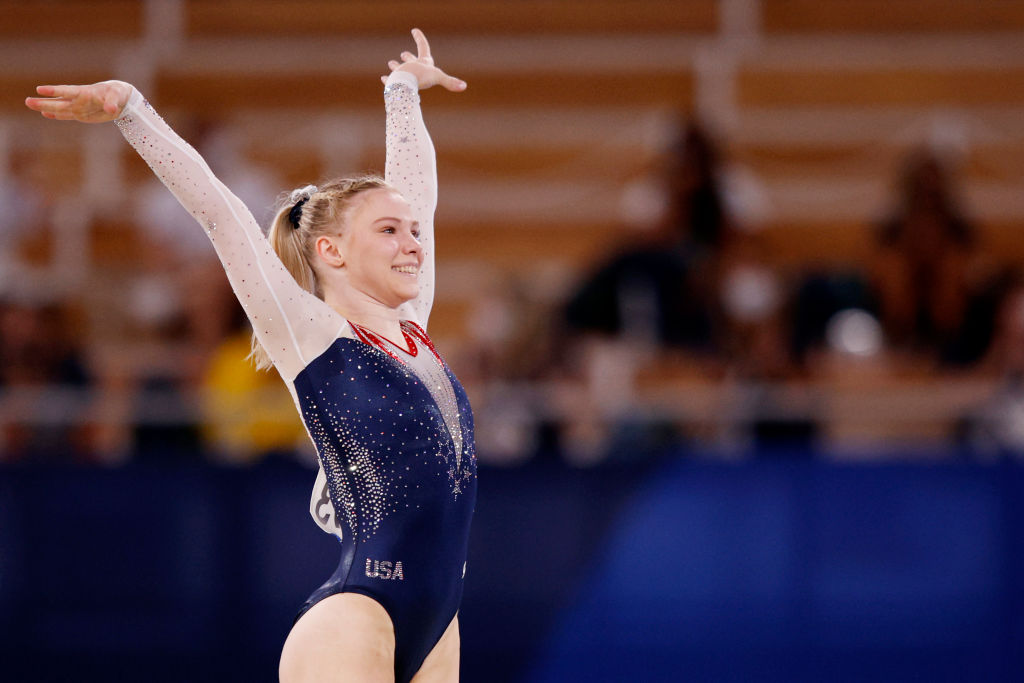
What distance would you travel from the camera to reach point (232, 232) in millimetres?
2934

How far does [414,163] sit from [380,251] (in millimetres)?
472

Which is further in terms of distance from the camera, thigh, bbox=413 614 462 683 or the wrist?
the wrist

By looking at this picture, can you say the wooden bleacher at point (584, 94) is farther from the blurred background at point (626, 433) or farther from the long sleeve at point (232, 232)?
the long sleeve at point (232, 232)

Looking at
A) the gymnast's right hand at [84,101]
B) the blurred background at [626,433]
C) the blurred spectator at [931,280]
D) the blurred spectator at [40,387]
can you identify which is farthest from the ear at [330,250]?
the blurred spectator at [931,280]

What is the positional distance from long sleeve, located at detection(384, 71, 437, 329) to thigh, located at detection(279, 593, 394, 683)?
0.79 m

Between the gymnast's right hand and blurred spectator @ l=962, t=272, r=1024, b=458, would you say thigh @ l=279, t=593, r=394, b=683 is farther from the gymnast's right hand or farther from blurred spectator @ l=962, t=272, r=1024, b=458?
blurred spectator @ l=962, t=272, r=1024, b=458

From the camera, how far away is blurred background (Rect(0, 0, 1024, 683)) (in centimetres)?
544

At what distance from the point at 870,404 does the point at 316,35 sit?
4760 mm

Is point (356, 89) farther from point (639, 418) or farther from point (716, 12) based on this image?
point (639, 418)

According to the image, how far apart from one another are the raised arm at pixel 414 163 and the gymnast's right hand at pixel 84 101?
768 millimetres

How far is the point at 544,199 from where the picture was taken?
809 centimetres

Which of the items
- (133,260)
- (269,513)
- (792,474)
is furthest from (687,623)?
(133,260)

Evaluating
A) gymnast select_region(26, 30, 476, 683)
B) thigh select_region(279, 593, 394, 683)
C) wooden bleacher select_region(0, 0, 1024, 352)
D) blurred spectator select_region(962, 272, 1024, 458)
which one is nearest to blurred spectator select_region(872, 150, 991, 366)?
blurred spectator select_region(962, 272, 1024, 458)

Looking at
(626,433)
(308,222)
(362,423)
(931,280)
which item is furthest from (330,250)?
(931,280)
